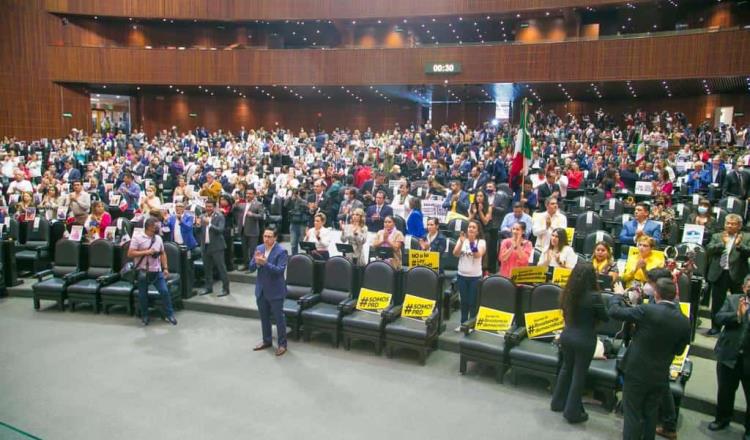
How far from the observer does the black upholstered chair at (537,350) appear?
5.72 metres

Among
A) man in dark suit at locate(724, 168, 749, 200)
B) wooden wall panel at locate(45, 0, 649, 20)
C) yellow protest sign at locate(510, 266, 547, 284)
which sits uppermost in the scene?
wooden wall panel at locate(45, 0, 649, 20)

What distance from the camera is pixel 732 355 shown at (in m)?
4.78

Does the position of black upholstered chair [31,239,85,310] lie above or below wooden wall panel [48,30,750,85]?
below

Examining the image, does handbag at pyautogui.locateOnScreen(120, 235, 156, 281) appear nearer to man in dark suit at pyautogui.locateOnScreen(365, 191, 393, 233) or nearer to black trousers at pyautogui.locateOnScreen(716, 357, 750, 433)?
man in dark suit at pyautogui.locateOnScreen(365, 191, 393, 233)

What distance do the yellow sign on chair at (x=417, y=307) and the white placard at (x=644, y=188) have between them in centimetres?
713

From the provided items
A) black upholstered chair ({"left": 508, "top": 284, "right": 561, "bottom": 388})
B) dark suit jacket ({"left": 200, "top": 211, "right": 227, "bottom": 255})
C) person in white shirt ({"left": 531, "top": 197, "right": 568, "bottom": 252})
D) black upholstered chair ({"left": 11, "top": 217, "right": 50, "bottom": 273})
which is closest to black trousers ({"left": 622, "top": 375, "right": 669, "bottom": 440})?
black upholstered chair ({"left": 508, "top": 284, "right": 561, "bottom": 388})

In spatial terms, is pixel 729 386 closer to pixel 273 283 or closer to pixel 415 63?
pixel 273 283

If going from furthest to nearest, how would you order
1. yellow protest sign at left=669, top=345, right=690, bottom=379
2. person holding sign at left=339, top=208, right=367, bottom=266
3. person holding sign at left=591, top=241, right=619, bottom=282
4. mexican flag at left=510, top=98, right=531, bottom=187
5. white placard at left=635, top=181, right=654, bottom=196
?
1. white placard at left=635, top=181, right=654, bottom=196
2. mexican flag at left=510, top=98, right=531, bottom=187
3. person holding sign at left=339, top=208, right=367, bottom=266
4. person holding sign at left=591, top=241, right=619, bottom=282
5. yellow protest sign at left=669, top=345, right=690, bottom=379

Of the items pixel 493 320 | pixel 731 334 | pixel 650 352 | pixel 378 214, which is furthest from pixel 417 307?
pixel 731 334

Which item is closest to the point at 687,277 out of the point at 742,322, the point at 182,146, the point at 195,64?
the point at 742,322

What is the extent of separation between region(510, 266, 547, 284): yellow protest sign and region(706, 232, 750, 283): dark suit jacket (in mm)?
2123

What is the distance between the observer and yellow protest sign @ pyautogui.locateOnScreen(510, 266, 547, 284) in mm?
6426

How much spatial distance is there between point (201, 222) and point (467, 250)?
4.94 m

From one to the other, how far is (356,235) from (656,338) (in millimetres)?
4373
